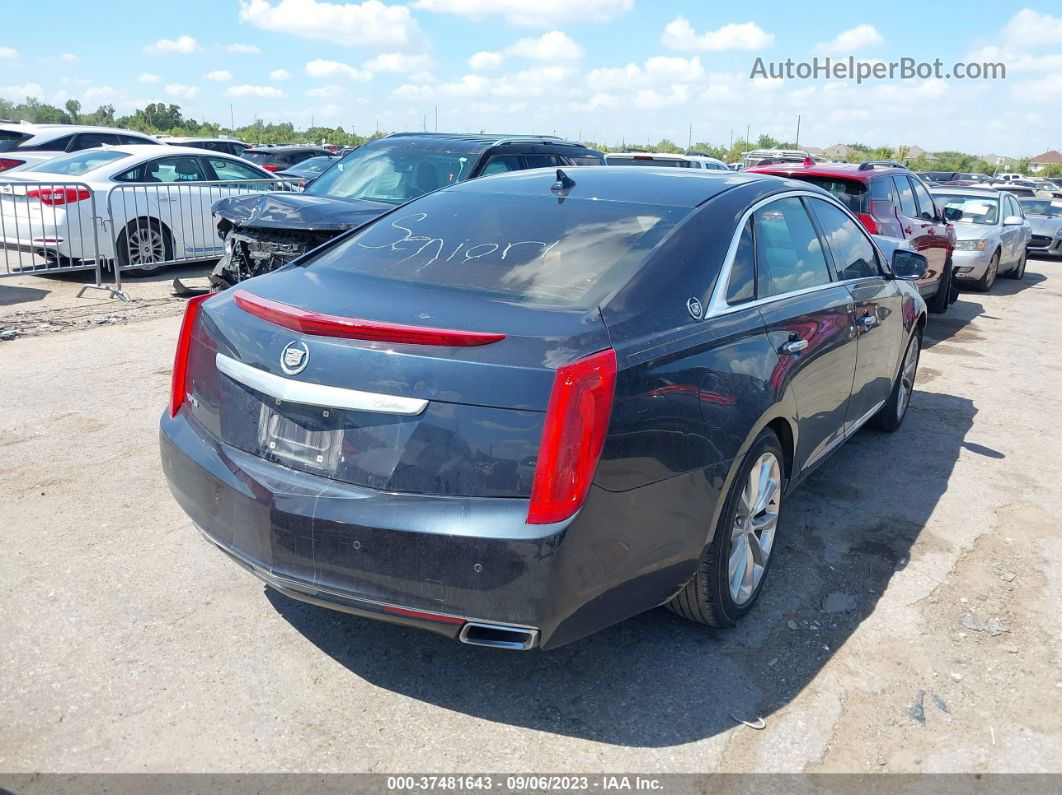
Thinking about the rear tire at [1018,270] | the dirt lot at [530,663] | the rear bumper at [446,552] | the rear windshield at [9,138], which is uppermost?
the rear windshield at [9,138]

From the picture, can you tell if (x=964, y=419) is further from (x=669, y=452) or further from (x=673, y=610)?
(x=669, y=452)

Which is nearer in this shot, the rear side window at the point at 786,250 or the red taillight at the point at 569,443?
the red taillight at the point at 569,443

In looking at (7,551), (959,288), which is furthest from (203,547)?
(959,288)

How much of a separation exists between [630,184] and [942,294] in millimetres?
8971

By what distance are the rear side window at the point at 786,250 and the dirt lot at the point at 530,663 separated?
132 centimetres

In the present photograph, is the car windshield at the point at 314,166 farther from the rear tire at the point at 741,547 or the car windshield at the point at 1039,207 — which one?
the rear tire at the point at 741,547

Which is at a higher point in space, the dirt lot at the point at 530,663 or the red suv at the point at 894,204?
the red suv at the point at 894,204

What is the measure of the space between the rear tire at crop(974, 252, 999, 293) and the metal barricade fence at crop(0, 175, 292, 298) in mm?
11171

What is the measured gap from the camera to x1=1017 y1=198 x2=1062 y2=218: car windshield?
21766 millimetres

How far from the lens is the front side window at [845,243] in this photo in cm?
482

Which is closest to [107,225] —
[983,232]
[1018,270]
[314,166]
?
[314,166]

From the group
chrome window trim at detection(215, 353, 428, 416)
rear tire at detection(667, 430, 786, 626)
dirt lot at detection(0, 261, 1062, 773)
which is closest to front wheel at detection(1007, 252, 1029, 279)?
dirt lot at detection(0, 261, 1062, 773)

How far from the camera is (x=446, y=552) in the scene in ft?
8.88

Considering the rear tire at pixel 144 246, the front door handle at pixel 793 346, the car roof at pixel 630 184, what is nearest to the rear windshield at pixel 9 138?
the rear tire at pixel 144 246
